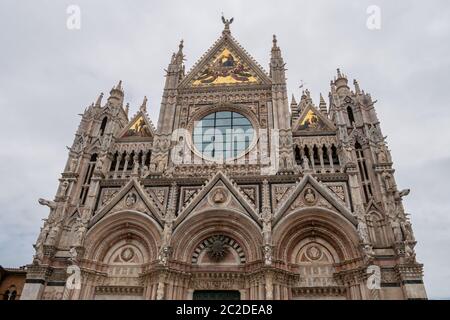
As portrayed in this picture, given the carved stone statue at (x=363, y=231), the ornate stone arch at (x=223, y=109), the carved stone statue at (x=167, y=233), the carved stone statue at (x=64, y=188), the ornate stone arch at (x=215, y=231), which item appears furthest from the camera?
the ornate stone arch at (x=223, y=109)

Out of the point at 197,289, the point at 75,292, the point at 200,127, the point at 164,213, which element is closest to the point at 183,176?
the point at 164,213

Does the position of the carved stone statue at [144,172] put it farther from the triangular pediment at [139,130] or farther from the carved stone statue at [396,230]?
the carved stone statue at [396,230]

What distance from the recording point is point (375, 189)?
15.9m

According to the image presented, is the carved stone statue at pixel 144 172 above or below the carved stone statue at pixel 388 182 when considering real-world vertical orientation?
above

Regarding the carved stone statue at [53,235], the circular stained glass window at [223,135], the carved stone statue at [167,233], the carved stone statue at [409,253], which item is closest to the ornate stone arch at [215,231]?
the carved stone statue at [167,233]

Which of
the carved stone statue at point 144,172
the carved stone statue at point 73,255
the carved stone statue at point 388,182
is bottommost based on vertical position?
the carved stone statue at point 73,255

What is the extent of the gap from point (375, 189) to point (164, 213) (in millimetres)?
10304

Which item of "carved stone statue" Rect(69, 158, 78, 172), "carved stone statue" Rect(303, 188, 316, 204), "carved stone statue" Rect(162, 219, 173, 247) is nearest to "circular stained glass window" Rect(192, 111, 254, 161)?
"carved stone statue" Rect(303, 188, 316, 204)

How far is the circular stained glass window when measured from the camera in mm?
18938

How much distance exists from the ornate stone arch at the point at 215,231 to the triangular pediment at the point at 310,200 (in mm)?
1364

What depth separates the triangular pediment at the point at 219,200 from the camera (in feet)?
50.3

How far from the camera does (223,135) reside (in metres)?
19.8

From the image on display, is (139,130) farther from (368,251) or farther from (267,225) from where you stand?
(368,251)

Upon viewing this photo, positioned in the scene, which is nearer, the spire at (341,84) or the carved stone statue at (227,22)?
the spire at (341,84)
